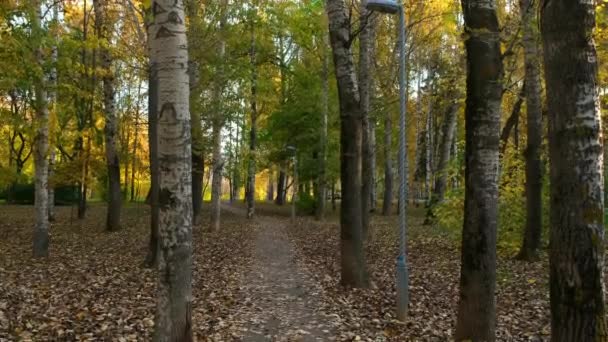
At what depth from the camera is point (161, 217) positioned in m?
5.08

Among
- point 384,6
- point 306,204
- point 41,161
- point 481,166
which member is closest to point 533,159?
point 384,6

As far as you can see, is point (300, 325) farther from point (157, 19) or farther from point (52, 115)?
point (52, 115)

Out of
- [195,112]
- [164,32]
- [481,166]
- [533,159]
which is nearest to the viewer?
[164,32]

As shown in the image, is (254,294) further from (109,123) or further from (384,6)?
(109,123)

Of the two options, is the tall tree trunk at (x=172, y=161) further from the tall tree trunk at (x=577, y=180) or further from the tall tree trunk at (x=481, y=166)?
the tall tree trunk at (x=577, y=180)

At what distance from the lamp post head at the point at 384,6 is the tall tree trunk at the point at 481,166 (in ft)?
6.14

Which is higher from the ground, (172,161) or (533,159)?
(533,159)

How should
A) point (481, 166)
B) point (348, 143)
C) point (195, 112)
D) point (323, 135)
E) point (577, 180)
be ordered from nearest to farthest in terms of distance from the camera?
point (577, 180) < point (481, 166) < point (348, 143) < point (195, 112) < point (323, 135)

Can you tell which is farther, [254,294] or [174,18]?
[254,294]

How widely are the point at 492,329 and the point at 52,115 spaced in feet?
38.5

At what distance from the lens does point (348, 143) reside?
30.5 ft

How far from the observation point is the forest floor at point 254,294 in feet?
22.0

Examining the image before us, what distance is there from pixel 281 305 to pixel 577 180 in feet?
19.4

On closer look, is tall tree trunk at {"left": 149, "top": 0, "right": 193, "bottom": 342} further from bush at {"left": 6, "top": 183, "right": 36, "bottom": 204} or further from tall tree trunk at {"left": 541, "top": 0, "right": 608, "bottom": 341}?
bush at {"left": 6, "top": 183, "right": 36, "bottom": 204}
